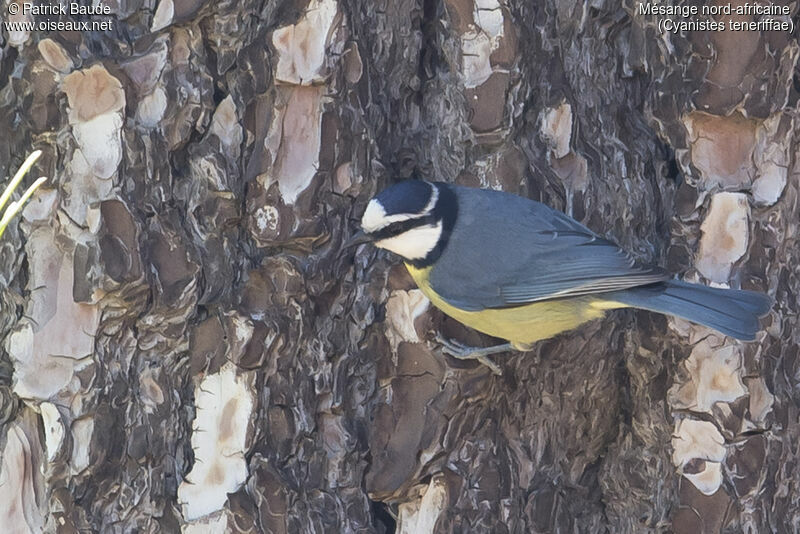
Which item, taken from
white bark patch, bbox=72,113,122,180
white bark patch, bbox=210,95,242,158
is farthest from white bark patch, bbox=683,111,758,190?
white bark patch, bbox=72,113,122,180

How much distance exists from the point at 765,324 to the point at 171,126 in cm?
116

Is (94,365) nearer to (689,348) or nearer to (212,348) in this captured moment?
(212,348)

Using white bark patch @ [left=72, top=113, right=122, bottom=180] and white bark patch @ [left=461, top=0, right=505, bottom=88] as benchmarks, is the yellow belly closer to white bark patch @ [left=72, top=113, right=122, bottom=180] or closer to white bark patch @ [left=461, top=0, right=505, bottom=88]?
white bark patch @ [left=461, top=0, right=505, bottom=88]

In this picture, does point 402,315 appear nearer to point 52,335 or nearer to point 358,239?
point 358,239

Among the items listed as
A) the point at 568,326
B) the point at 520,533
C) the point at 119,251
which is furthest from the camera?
the point at 568,326

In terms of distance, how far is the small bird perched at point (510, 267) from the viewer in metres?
1.72

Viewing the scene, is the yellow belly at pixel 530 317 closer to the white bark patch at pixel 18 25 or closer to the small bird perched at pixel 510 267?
the small bird perched at pixel 510 267

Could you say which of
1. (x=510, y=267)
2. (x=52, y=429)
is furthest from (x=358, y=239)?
(x=52, y=429)

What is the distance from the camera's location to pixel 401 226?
1777mm

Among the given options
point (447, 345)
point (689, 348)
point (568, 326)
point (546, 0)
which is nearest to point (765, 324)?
point (689, 348)

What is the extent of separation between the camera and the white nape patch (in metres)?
1.79

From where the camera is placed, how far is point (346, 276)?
5.87 ft

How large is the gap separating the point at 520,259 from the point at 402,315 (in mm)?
323

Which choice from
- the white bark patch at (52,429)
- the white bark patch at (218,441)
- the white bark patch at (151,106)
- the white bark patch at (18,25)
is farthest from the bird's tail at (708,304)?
the white bark patch at (18,25)
